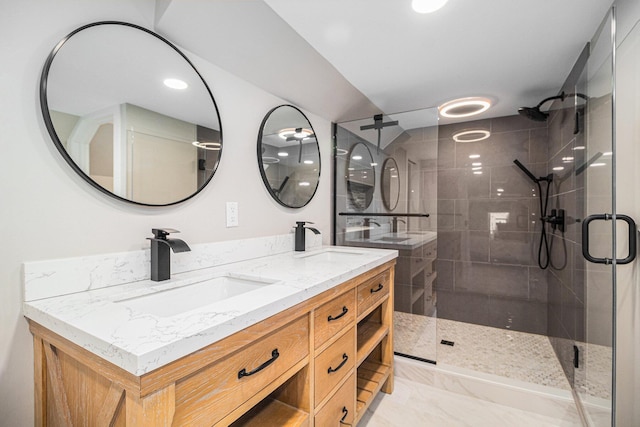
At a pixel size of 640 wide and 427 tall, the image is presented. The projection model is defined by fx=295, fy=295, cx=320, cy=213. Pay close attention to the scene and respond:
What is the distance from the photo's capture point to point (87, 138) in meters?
1.06

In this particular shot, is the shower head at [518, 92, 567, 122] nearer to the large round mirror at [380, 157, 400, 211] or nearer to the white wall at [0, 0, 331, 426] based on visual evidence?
the large round mirror at [380, 157, 400, 211]

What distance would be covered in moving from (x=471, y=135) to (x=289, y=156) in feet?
6.44

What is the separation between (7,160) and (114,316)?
592 mm

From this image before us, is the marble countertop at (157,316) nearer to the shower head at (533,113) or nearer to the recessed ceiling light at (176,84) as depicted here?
the recessed ceiling light at (176,84)

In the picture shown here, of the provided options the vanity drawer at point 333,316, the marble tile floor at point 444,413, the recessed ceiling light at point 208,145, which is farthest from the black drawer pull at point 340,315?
the recessed ceiling light at point 208,145

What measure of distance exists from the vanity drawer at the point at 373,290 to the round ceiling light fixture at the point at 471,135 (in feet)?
5.88

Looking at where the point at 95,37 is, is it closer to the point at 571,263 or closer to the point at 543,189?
the point at 571,263

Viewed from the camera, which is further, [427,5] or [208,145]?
[208,145]

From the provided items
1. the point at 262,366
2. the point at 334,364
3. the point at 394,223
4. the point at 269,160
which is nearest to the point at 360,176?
the point at 394,223

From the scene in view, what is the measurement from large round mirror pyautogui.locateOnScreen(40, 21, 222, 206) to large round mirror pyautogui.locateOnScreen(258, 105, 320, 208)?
413mm

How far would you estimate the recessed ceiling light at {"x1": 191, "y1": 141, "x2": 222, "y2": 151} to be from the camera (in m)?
1.45

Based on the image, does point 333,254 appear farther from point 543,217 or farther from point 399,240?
point 543,217

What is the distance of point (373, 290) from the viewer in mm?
1739

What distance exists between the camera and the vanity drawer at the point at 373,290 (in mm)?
1585
